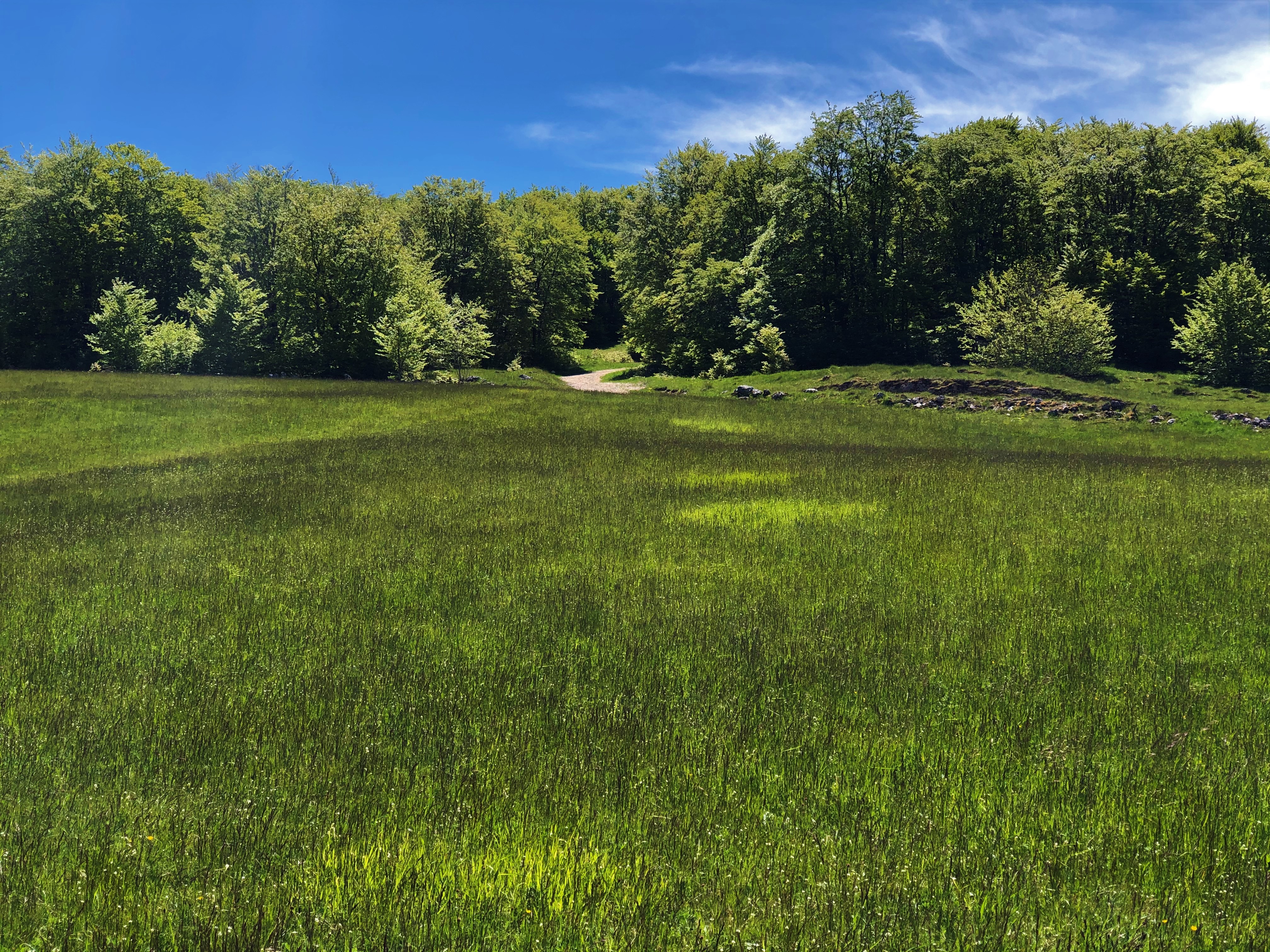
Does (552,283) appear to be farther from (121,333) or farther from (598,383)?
(121,333)

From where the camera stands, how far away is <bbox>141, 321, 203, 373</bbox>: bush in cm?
5109

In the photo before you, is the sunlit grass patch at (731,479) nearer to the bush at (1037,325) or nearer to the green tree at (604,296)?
the bush at (1037,325)

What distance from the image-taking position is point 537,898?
3824 millimetres

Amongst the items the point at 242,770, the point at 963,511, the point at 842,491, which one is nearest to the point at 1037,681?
the point at 242,770

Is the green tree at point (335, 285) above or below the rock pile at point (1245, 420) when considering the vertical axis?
above

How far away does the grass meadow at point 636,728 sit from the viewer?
379 cm

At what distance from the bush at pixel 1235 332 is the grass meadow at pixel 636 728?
4196 centimetres

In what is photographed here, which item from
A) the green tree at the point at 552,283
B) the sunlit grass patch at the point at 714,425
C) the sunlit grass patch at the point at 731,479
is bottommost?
the sunlit grass patch at the point at 731,479

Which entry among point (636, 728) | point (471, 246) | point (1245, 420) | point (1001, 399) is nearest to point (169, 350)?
point (471, 246)

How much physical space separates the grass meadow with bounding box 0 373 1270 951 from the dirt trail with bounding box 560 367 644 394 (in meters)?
42.8

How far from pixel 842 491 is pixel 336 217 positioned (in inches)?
2062

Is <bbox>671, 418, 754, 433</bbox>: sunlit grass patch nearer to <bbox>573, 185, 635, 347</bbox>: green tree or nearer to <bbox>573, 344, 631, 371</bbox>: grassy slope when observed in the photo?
<bbox>573, 344, 631, 371</bbox>: grassy slope

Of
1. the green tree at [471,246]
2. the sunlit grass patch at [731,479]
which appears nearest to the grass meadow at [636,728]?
the sunlit grass patch at [731,479]

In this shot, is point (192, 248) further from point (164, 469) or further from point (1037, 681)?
point (1037, 681)
